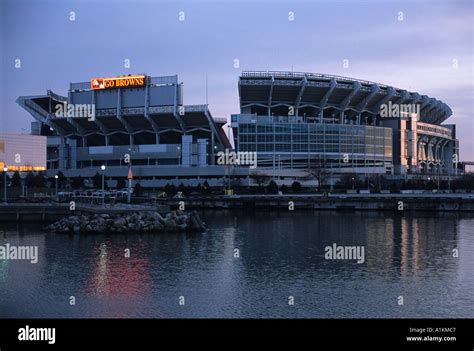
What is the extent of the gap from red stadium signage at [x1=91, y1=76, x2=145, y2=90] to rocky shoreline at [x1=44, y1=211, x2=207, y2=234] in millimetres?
63126

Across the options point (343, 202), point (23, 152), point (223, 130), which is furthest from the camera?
point (223, 130)

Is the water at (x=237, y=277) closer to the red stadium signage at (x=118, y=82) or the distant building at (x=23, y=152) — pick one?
the distant building at (x=23, y=152)

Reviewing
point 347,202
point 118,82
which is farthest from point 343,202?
point 118,82

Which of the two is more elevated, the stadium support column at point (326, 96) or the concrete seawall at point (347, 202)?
the stadium support column at point (326, 96)

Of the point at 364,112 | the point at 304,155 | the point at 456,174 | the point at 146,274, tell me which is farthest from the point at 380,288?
the point at 456,174

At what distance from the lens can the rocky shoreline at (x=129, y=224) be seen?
47.4 meters

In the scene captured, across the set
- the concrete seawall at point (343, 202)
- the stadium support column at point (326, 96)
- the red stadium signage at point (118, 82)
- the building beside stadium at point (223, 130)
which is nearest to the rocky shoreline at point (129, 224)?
the concrete seawall at point (343, 202)

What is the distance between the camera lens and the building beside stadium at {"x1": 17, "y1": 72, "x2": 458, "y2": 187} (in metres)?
110

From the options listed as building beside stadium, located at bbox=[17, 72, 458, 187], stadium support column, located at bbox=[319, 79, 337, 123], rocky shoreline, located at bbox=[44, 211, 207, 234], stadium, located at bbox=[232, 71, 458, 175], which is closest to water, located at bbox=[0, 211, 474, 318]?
rocky shoreline, located at bbox=[44, 211, 207, 234]

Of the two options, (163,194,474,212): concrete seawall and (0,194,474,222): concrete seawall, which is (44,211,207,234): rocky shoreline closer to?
(0,194,474,222): concrete seawall

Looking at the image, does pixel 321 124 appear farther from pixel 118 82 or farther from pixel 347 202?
pixel 118 82

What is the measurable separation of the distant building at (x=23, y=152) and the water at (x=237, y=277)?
55.3 metres

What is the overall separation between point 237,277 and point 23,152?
83.1 metres

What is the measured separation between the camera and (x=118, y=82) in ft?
364
